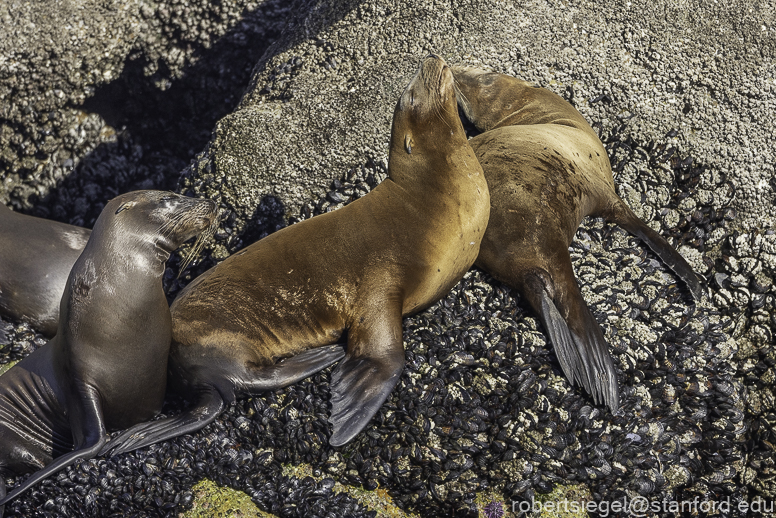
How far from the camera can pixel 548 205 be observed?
15.1ft

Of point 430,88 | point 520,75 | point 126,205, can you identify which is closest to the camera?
point 126,205

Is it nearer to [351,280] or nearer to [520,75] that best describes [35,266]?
[351,280]

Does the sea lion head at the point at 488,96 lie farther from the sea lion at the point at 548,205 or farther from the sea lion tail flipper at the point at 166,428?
the sea lion tail flipper at the point at 166,428

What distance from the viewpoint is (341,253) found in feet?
13.8

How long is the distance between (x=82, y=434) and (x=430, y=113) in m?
2.63

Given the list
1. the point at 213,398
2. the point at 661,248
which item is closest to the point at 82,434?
the point at 213,398

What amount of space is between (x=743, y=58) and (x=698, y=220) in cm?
161

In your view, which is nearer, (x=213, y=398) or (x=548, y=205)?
(x=213, y=398)

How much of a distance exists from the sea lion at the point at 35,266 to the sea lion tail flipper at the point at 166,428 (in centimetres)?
189

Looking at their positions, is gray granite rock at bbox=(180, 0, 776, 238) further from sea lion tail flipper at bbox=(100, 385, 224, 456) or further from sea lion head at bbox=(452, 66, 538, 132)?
sea lion tail flipper at bbox=(100, 385, 224, 456)

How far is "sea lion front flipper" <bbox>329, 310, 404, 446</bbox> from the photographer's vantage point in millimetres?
3650

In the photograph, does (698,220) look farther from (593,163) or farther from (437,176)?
(437,176)

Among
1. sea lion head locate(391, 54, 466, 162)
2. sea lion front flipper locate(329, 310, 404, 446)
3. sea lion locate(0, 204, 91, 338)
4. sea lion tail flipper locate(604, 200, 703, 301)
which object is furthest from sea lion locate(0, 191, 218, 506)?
sea lion tail flipper locate(604, 200, 703, 301)

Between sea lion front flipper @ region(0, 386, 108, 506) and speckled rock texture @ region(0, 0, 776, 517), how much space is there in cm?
14
